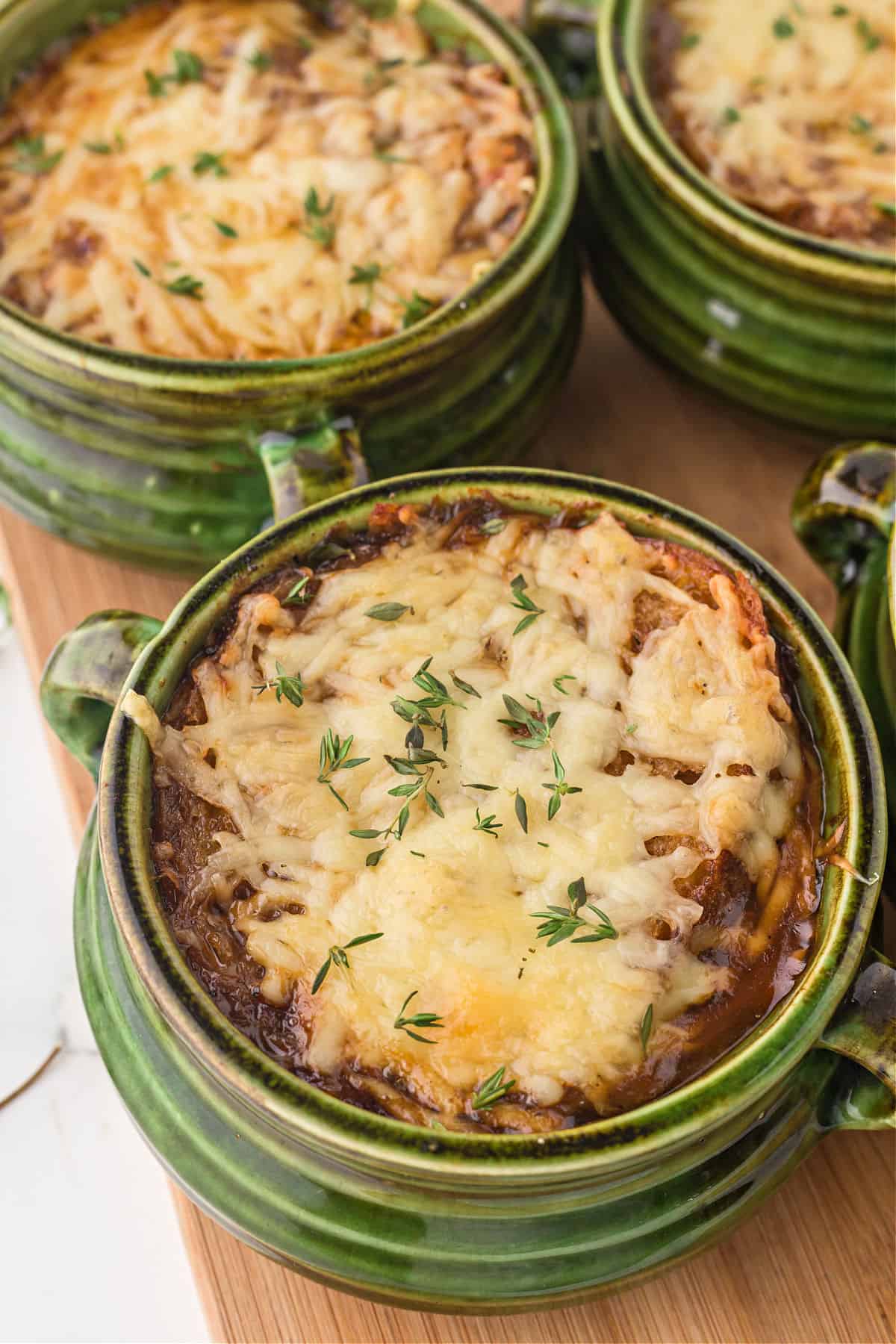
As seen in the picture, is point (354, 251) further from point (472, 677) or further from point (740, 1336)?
point (740, 1336)

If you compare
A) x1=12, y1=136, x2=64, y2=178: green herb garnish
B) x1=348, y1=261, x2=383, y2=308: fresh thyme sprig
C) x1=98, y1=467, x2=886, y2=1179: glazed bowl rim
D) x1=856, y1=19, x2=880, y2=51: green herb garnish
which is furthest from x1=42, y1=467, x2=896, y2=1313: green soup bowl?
x1=856, y1=19, x2=880, y2=51: green herb garnish

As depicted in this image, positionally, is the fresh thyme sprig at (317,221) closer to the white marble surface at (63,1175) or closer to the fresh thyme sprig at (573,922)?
the white marble surface at (63,1175)

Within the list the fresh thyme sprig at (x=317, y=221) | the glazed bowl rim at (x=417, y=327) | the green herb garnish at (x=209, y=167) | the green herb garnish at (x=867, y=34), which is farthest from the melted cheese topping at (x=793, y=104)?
the green herb garnish at (x=209, y=167)

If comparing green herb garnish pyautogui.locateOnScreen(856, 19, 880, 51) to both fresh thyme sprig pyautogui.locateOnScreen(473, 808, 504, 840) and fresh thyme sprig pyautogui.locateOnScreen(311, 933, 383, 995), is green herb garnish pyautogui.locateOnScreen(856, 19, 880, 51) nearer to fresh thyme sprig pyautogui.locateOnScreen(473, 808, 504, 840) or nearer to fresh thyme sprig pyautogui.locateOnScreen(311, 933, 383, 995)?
fresh thyme sprig pyautogui.locateOnScreen(473, 808, 504, 840)

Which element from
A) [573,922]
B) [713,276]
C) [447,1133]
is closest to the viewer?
[447,1133]

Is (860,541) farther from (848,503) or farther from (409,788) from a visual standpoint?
(409,788)

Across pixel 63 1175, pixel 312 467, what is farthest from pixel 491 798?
pixel 63 1175
